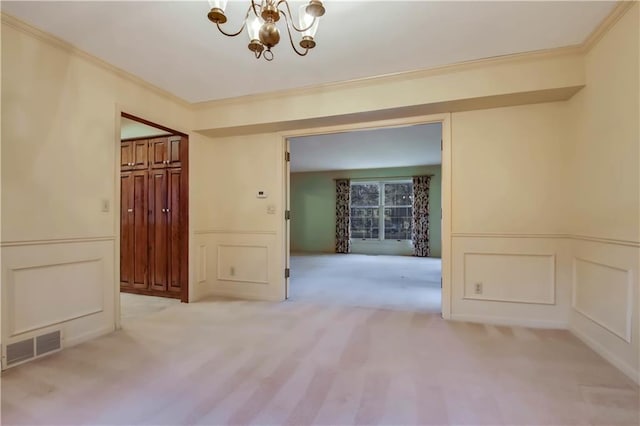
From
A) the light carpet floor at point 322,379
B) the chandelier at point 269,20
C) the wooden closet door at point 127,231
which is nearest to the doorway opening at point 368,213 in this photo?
the light carpet floor at point 322,379

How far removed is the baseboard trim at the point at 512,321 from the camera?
2.85m

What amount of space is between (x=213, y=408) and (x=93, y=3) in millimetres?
2545

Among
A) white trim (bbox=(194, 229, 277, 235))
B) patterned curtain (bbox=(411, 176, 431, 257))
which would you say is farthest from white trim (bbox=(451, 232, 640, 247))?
patterned curtain (bbox=(411, 176, 431, 257))

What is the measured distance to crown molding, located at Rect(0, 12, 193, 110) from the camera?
213cm

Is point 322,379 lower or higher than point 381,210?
lower

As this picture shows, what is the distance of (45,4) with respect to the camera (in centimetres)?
200

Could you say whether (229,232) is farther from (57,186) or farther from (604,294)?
(604,294)

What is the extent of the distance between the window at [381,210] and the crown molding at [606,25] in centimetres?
635

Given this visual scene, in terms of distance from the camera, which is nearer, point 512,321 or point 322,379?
point 322,379

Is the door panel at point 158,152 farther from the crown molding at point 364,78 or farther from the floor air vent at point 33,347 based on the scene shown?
the floor air vent at point 33,347

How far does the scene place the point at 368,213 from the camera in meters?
9.12

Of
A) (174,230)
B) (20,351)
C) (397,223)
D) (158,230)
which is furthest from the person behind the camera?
(397,223)

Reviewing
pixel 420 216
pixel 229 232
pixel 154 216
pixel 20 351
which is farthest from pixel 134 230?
pixel 420 216

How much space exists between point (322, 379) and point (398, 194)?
7.46m
